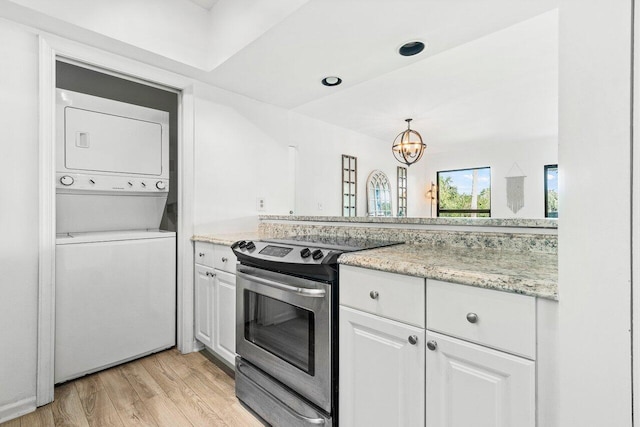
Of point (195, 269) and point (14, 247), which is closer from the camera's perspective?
point (14, 247)

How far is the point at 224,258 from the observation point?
203 centimetres

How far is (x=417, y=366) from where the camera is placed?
1.05 metres

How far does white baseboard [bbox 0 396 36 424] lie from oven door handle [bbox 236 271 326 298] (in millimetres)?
1306

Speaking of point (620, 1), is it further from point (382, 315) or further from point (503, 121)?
point (503, 121)

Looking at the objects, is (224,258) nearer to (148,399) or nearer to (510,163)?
(148,399)

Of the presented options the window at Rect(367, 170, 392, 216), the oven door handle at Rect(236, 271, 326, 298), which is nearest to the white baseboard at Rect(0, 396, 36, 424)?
the oven door handle at Rect(236, 271, 326, 298)

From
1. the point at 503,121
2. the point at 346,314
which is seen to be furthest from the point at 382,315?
the point at 503,121

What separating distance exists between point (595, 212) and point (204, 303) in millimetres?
2212

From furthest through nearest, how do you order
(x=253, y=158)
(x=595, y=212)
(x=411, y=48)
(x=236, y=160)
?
(x=253, y=158), (x=236, y=160), (x=411, y=48), (x=595, y=212)

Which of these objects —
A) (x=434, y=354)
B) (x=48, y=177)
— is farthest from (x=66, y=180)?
(x=434, y=354)

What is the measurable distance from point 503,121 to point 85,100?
16.4 feet

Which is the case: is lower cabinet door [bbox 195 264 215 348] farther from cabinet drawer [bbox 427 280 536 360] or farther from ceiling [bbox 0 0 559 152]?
cabinet drawer [bbox 427 280 536 360]

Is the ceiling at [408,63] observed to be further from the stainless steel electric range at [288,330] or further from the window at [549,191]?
the window at [549,191]

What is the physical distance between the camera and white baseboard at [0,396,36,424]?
63.3 inches
